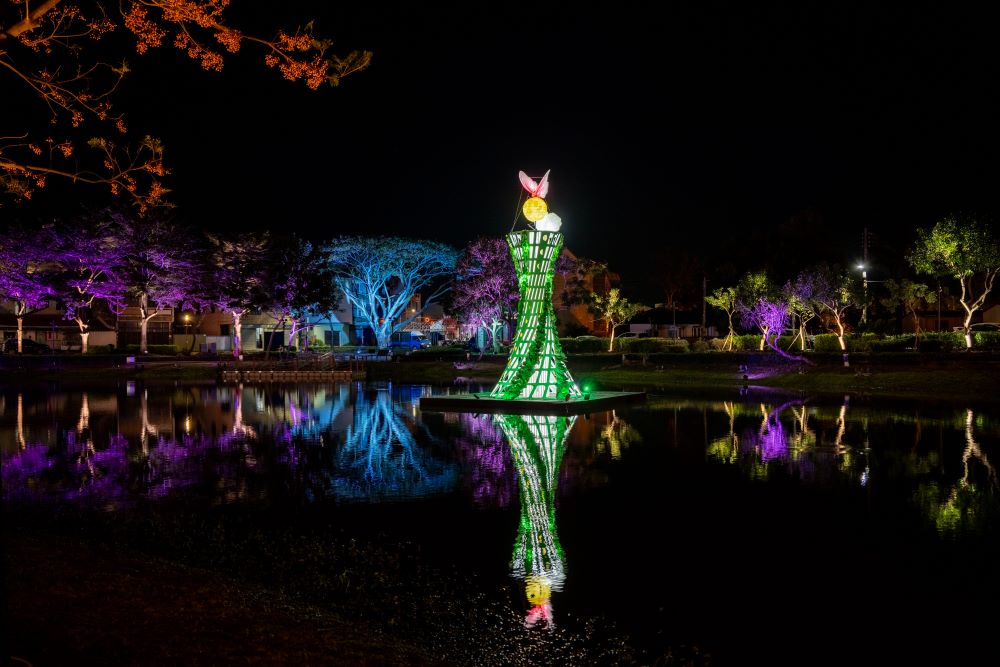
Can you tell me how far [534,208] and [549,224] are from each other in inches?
30.3

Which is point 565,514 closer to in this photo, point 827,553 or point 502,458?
point 827,553

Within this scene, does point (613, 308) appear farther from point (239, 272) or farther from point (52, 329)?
point (52, 329)

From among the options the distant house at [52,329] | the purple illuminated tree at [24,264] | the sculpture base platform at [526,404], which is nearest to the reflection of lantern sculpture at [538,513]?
the sculpture base platform at [526,404]

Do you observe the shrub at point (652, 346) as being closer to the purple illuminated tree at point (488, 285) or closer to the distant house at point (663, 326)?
the purple illuminated tree at point (488, 285)

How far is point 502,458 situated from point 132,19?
34.2ft

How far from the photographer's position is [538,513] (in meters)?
11.1

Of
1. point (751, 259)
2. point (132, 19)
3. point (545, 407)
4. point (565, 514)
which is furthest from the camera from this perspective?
point (751, 259)

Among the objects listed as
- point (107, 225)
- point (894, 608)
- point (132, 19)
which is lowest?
point (894, 608)

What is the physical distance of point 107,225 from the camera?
45.3 meters

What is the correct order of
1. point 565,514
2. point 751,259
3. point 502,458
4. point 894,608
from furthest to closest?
point 751,259 < point 502,458 < point 565,514 < point 894,608

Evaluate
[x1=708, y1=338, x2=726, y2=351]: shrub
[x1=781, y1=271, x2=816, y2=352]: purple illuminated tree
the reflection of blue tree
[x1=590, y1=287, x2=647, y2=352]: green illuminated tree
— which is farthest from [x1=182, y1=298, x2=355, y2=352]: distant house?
the reflection of blue tree

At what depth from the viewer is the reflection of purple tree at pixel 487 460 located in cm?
1229

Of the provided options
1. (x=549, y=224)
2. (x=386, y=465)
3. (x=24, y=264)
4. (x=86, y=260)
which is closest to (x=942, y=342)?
(x=549, y=224)

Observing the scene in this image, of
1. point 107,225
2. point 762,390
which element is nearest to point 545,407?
point 762,390
